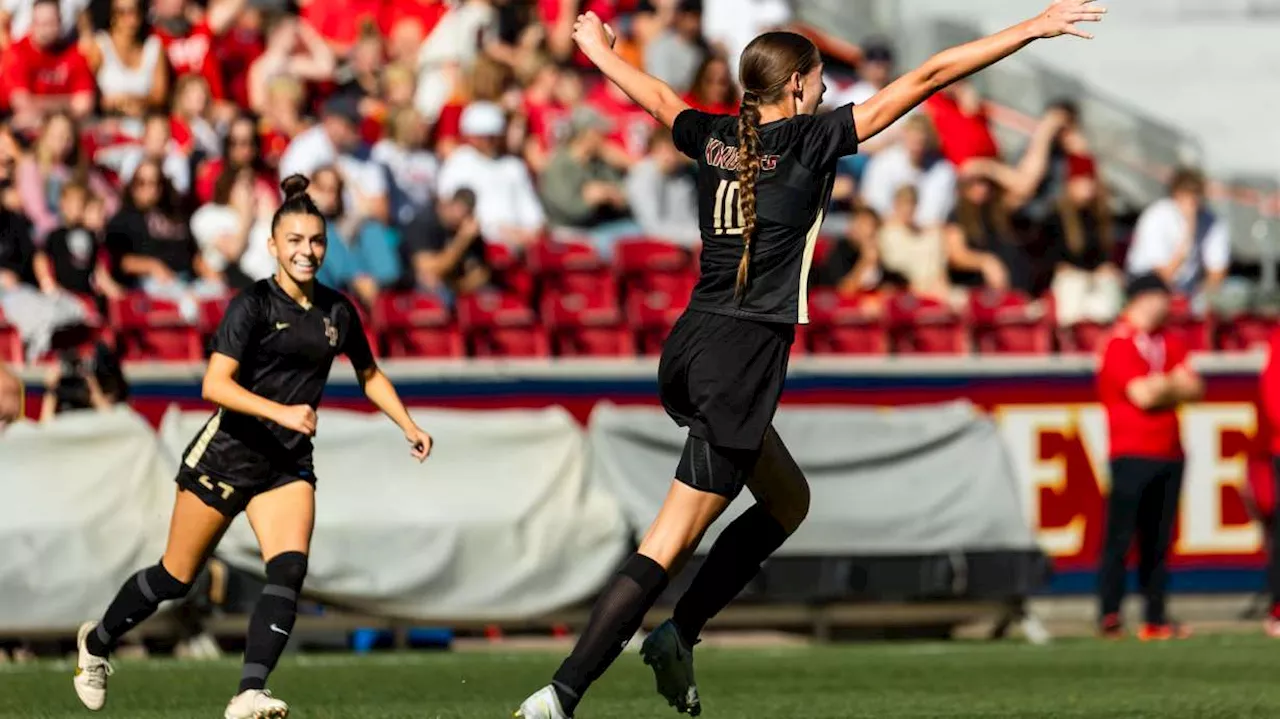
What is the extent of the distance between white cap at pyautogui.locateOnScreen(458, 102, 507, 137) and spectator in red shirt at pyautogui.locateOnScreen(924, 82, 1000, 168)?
380cm

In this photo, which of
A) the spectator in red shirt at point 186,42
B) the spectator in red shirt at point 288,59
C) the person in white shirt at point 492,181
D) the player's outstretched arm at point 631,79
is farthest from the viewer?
the spectator in red shirt at point 288,59

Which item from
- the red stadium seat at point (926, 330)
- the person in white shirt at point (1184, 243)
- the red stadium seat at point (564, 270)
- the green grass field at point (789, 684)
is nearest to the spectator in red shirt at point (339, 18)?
the red stadium seat at point (564, 270)

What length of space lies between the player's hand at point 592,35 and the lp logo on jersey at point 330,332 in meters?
1.49

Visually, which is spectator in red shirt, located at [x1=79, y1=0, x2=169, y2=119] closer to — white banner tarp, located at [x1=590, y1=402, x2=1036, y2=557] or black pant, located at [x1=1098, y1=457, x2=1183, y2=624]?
white banner tarp, located at [x1=590, y1=402, x2=1036, y2=557]

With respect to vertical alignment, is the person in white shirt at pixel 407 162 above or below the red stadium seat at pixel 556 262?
above

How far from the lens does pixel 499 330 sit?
1495 cm

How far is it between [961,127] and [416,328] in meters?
5.88

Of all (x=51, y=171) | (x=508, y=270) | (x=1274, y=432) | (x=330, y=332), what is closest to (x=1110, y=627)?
(x=1274, y=432)

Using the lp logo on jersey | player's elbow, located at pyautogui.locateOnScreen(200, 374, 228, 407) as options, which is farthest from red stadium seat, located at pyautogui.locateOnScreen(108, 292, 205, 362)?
player's elbow, located at pyautogui.locateOnScreen(200, 374, 228, 407)

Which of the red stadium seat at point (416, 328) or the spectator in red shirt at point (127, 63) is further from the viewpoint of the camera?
the spectator in red shirt at point (127, 63)

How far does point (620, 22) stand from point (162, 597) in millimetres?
11503

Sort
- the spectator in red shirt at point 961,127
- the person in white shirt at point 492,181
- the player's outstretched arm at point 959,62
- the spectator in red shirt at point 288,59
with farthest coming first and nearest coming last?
the spectator in red shirt at point 961,127 < the spectator in red shirt at point 288,59 < the person in white shirt at point 492,181 < the player's outstretched arm at point 959,62

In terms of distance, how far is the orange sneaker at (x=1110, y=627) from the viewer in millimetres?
13750

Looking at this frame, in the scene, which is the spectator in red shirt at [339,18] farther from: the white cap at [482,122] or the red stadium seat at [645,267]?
the red stadium seat at [645,267]
